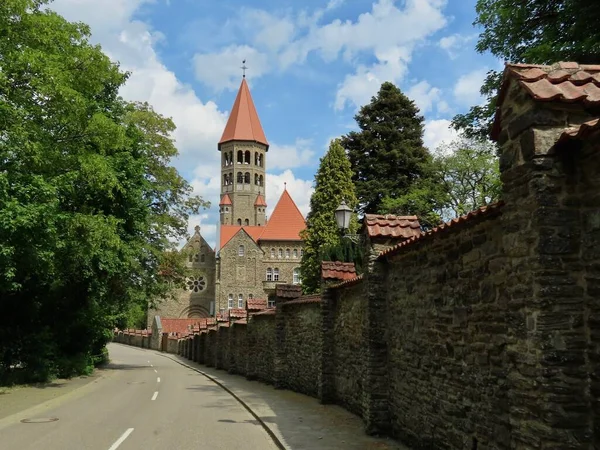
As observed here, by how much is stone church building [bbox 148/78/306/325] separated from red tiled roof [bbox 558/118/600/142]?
71168 millimetres

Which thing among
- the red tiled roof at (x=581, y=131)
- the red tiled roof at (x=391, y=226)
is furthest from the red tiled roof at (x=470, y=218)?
the red tiled roof at (x=391, y=226)

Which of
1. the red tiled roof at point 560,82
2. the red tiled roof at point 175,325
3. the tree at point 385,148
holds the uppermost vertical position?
the tree at point 385,148

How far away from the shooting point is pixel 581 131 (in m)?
4.52

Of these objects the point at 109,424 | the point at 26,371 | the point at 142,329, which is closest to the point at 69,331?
the point at 26,371

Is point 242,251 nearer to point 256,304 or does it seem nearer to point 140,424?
point 256,304

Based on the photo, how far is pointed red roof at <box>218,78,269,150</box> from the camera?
97.2 metres

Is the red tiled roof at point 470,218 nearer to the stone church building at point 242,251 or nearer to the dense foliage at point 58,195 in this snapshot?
the dense foliage at point 58,195

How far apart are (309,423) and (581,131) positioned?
342 inches

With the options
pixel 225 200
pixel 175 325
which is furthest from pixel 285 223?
pixel 175 325

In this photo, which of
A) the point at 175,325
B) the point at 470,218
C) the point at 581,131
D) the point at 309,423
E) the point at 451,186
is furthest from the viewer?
the point at 175,325

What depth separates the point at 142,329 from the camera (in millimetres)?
83438

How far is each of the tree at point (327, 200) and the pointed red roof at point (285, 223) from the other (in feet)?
127

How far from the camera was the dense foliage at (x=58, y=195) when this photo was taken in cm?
1486

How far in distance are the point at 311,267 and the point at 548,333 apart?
35.5 meters
